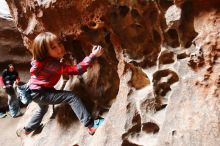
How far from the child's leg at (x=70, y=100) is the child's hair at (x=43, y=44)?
0.24 metres

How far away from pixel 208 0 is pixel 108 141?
910 mm

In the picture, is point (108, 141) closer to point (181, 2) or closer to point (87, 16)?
point (87, 16)

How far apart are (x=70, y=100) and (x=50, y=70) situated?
0.22 m

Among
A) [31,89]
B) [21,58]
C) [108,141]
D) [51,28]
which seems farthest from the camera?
[21,58]

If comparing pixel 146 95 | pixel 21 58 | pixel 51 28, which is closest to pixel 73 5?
pixel 51 28

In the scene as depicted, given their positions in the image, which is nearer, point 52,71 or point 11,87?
point 52,71

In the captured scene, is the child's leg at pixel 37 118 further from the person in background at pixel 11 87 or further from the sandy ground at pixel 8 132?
the person in background at pixel 11 87

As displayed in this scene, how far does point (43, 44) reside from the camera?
1.89 meters

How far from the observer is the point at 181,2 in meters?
1.48

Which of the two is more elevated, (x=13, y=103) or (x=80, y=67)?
(x=80, y=67)

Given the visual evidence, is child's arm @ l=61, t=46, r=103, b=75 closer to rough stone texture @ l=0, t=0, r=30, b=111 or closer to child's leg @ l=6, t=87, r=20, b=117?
child's leg @ l=6, t=87, r=20, b=117

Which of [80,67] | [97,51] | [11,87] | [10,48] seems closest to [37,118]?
[80,67]

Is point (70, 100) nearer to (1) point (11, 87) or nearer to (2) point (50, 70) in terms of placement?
(2) point (50, 70)

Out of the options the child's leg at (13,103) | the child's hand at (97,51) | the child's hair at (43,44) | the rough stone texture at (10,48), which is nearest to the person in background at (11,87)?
the child's leg at (13,103)
